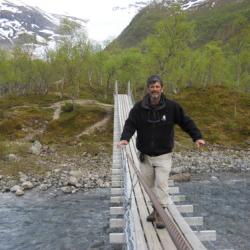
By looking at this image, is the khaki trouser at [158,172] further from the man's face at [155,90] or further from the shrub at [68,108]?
the shrub at [68,108]

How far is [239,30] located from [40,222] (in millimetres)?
33704

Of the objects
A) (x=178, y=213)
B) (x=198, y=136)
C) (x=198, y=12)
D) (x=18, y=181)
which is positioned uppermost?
(x=198, y=12)

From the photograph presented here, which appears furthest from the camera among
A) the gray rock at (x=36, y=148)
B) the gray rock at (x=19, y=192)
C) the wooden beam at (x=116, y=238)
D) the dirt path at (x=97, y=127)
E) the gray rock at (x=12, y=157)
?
the dirt path at (x=97, y=127)

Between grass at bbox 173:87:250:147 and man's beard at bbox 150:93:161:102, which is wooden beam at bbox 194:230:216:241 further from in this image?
grass at bbox 173:87:250:147

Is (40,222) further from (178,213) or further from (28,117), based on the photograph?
(28,117)

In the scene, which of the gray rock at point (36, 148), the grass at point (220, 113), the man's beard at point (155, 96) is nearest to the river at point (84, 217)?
the man's beard at point (155, 96)

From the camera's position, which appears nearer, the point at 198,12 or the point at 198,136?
the point at 198,136

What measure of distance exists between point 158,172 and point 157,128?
833 mm

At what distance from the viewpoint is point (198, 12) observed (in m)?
192

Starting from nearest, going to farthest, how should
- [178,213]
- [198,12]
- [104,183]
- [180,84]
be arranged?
[178,213] < [104,183] < [180,84] < [198,12]

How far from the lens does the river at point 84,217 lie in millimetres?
13570

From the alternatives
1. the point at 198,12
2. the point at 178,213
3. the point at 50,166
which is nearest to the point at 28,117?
the point at 50,166

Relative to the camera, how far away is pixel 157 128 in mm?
6824

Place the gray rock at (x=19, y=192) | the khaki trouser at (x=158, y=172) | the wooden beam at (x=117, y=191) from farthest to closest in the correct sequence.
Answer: the gray rock at (x=19, y=192)
the wooden beam at (x=117, y=191)
the khaki trouser at (x=158, y=172)
